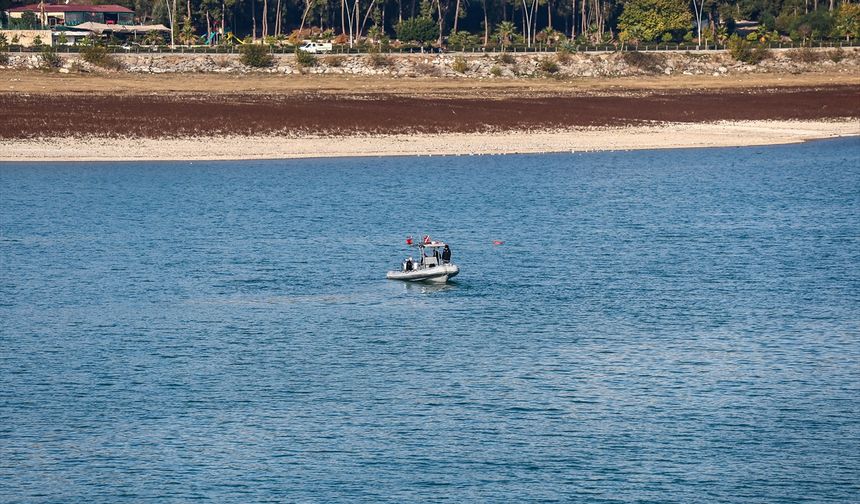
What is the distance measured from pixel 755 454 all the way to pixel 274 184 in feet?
193

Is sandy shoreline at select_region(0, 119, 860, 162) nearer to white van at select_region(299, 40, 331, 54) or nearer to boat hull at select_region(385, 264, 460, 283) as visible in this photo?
boat hull at select_region(385, 264, 460, 283)

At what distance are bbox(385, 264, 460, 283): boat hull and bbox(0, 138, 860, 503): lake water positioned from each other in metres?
0.55

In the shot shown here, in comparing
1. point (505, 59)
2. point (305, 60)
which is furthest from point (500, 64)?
point (305, 60)

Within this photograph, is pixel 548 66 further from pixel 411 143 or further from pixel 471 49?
pixel 411 143

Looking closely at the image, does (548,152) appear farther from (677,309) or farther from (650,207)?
(677,309)

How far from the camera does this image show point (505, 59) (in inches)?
6816

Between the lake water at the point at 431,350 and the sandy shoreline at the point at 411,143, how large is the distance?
18.3m

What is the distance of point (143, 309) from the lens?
5309 centimetres

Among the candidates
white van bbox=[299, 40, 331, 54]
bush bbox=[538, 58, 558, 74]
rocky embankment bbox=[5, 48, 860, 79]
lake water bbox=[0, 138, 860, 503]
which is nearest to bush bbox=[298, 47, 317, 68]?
rocky embankment bbox=[5, 48, 860, 79]

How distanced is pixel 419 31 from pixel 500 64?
22.9 m

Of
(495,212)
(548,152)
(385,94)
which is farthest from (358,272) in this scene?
(385,94)

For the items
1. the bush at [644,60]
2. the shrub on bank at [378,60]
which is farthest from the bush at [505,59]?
the bush at [644,60]

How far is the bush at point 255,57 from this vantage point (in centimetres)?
16362

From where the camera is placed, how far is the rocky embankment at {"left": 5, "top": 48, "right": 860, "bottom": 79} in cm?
16075
